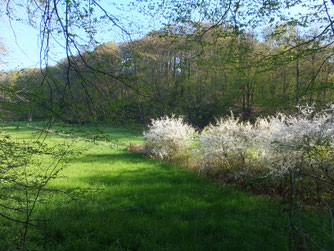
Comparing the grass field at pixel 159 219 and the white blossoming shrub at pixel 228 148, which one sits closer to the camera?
the grass field at pixel 159 219

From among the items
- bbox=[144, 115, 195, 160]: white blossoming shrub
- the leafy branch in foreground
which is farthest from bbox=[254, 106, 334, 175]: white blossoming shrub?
bbox=[144, 115, 195, 160]: white blossoming shrub

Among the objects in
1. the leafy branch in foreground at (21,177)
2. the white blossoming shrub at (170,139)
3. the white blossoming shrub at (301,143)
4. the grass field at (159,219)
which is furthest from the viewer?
the white blossoming shrub at (170,139)

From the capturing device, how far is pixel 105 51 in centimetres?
408

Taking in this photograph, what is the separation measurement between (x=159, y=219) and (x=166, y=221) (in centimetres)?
16

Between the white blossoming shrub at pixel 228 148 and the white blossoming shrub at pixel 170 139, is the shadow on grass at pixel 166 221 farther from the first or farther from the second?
the white blossoming shrub at pixel 170 139

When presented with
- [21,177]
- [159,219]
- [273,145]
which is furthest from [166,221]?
[273,145]

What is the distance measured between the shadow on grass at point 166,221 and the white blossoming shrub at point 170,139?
4352 millimetres

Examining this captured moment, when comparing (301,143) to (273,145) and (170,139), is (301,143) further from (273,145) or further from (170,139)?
(170,139)

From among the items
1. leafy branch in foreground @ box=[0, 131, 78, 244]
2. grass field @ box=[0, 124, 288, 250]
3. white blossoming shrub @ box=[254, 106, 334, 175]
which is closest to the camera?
leafy branch in foreground @ box=[0, 131, 78, 244]

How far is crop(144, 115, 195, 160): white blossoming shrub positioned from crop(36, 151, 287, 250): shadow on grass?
4.35 metres

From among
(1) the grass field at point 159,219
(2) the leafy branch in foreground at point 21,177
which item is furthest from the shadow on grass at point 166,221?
(2) the leafy branch in foreground at point 21,177

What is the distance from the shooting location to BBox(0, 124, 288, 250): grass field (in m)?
3.39

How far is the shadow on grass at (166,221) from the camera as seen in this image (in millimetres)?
3395

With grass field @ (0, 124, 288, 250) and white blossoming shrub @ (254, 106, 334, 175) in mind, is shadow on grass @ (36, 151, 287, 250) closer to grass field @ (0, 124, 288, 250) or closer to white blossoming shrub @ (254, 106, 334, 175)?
grass field @ (0, 124, 288, 250)
